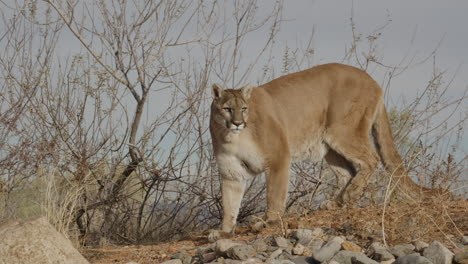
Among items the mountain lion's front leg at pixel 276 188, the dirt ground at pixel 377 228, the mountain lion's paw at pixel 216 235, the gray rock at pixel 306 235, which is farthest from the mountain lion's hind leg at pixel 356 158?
the gray rock at pixel 306 235

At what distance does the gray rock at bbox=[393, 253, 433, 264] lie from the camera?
142 inches

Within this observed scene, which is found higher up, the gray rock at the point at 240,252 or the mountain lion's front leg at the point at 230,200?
the mountain lion's front leg at the point at 230,200

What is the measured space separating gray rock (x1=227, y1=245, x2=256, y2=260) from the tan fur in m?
1.47

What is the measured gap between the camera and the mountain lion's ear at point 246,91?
570 centimetres

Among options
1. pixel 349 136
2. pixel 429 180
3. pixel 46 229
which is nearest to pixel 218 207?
pixel 349 136

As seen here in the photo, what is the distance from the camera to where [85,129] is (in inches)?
284

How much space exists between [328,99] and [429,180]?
1420mm

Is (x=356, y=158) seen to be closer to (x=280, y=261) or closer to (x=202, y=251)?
(x=202, y=251)

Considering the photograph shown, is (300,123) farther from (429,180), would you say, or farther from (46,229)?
(46,229)

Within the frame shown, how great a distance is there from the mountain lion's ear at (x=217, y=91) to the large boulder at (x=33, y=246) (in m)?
2.25

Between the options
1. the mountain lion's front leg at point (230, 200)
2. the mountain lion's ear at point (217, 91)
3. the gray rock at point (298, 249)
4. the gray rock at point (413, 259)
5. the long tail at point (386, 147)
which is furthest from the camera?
the long tail at point (386, 147)

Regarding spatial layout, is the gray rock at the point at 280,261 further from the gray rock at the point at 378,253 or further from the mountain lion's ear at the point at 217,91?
the mountain lion's ear at the point at 217,91

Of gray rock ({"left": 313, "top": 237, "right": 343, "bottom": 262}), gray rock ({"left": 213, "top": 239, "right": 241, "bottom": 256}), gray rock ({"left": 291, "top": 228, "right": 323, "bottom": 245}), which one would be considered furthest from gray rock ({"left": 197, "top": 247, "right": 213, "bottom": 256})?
gray rock ({"left": 313, "top": 237, "right": 343, "bottom": 262})

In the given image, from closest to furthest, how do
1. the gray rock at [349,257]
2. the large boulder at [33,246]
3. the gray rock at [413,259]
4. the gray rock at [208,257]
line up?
1. the gray rock at [413,259]
2. the gray rock at [349,257]
3. the large boulder at [33,246]
4. the gray rock at [208,257]
